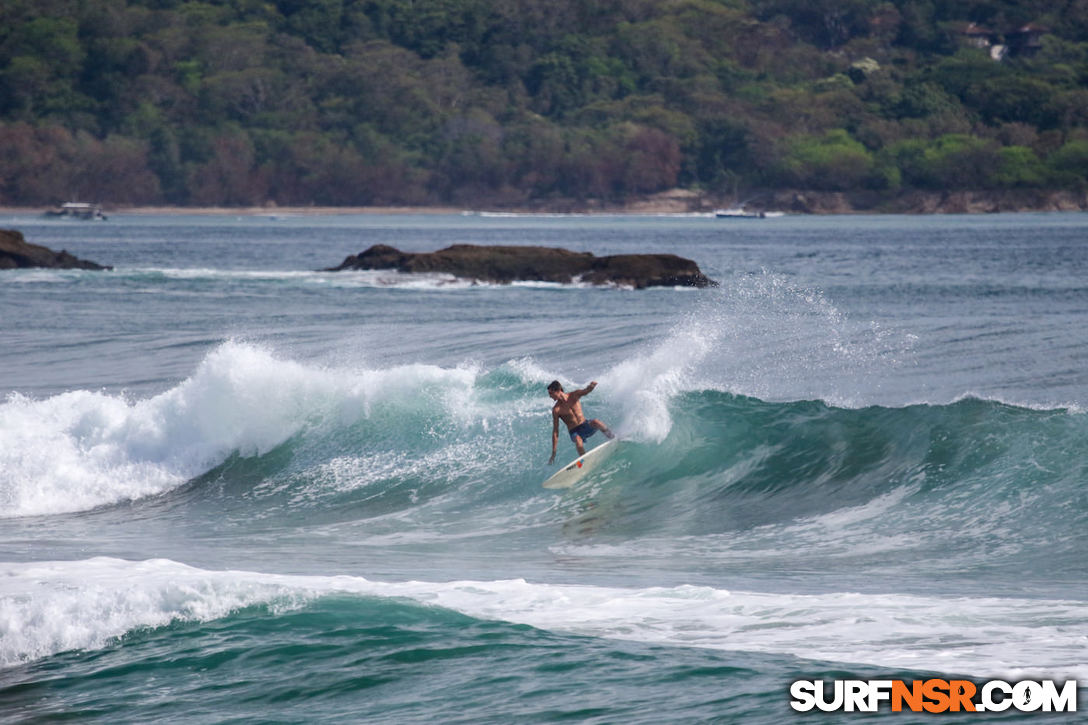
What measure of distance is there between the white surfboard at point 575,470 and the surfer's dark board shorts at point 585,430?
7.5 inches

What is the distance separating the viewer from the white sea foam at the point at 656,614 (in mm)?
9758

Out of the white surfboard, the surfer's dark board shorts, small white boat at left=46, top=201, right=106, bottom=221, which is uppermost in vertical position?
small white boat at left=46, top=201, right=106, bottom=221

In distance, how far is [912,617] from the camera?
34.8 ft

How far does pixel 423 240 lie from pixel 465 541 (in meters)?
83.4

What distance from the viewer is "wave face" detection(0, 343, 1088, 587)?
1415 centimetres

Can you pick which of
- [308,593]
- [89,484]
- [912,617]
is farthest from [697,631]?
[89,484]

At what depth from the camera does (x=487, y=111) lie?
177625 millimetres

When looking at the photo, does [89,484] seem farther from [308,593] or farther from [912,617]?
[912,617]

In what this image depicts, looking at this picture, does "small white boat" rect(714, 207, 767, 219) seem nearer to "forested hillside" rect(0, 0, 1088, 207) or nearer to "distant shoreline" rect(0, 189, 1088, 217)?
"distant shoreline" rect(0, 189, 1088, 217)

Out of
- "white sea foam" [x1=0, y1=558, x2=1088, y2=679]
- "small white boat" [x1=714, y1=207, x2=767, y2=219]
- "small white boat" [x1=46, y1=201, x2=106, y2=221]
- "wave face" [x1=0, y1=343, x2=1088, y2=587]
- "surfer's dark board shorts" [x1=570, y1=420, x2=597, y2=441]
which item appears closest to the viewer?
"white sea foam" [x1=0, y1=558, x2=1088, y2=679]

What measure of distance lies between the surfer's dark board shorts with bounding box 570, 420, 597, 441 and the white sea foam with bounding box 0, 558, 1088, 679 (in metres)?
4.94

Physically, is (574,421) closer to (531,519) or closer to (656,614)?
(531,519)

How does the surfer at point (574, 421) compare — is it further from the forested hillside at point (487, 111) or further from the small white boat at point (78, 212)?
the forested hillside at point (487, 111)

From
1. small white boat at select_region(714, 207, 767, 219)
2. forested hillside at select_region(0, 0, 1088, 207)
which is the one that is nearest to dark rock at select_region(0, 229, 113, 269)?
small white boat at select_region(714, 207, 767, 219)
